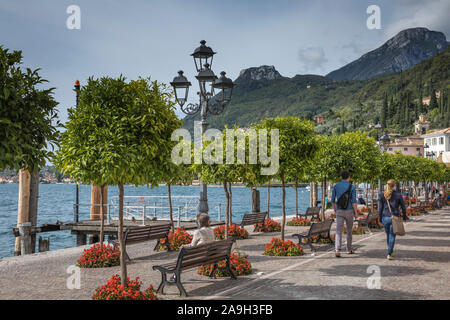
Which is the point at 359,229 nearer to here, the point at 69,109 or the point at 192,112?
the point at 192,112

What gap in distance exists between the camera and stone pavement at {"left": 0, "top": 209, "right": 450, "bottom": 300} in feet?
24.1

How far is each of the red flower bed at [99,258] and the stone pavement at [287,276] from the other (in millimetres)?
352

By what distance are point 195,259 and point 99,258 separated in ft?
12.4

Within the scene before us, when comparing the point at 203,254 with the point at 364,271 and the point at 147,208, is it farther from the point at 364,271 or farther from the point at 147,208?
the point at 147,208

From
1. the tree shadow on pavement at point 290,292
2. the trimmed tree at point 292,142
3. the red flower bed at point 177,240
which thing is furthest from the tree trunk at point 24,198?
the tree shadow on pavement at point 290,292

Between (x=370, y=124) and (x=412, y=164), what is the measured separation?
562ft

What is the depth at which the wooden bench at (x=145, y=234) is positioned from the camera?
1152 centimetres

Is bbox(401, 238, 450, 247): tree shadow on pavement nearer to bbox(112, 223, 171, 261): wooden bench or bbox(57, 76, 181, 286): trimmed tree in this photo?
bbox(112, 223, 171, 261): wooden bench

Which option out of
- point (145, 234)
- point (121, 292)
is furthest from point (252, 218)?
point (121, 292)

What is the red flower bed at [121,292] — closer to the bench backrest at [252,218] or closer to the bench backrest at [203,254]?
the bench backrest at [203,254]

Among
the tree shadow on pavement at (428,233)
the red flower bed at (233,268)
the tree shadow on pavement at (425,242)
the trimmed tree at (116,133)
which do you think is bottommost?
the tree shadow on pavement at (428,233)

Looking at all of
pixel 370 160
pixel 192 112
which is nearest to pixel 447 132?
pixel 370 160

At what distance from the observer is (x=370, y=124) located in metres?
195

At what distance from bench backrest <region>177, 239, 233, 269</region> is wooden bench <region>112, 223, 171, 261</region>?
147 inches
